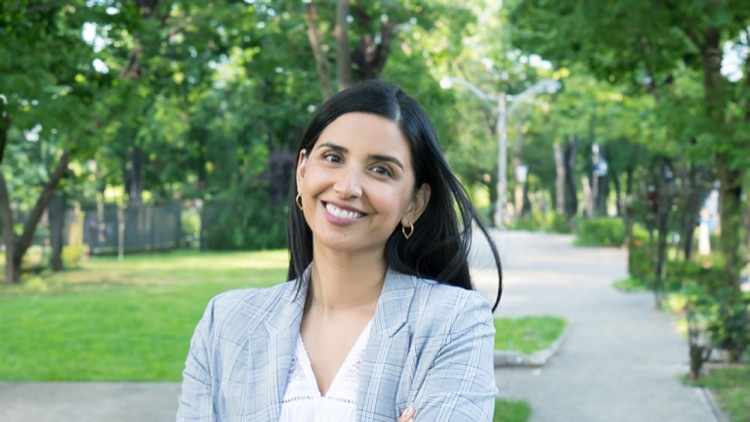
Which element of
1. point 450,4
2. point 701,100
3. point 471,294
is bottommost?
point 471,294

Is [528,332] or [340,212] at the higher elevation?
[340,212]

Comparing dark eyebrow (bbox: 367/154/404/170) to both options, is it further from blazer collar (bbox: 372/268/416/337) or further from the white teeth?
blazer collar (bbox: 372/268/416/337)

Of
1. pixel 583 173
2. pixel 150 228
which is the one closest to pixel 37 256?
pixel 150 228

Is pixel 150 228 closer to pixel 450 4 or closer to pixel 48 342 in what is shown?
pixel 450 4

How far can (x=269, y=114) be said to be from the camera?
38062 mm

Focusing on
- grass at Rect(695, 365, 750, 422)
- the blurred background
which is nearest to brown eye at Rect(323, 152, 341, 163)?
the blurred background

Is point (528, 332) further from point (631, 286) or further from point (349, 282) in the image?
point (349, 282)

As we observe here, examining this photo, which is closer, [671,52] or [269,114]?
[671,52]

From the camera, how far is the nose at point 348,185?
8.38 feet

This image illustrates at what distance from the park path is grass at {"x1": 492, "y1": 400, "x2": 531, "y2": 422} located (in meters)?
0.10

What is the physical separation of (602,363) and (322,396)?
33.8ft

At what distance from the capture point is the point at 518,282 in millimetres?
25094

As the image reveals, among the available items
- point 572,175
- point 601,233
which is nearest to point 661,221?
point 601,233

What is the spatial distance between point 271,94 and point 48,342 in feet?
73.4
